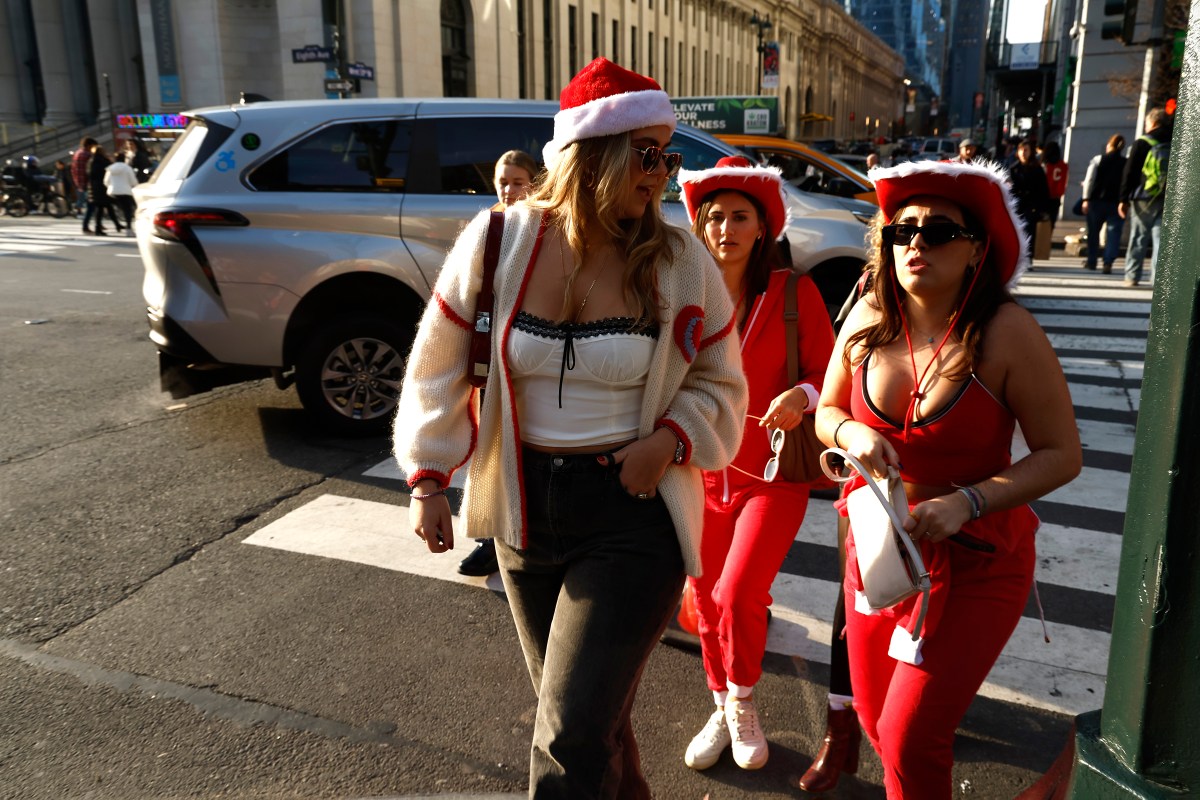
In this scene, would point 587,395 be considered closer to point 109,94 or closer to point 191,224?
point 191,224

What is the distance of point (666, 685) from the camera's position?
11.5ft

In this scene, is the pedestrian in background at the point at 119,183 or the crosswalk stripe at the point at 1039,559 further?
the pedestrian in background at the point at 119,183

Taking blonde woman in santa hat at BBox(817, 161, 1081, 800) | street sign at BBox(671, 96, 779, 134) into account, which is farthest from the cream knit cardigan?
street sign at BBox(671, 96, 779, 134)

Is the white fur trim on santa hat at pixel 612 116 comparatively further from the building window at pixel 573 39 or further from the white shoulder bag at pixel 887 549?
the building window at pixel 573 39

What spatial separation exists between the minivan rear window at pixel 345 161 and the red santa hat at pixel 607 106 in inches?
172

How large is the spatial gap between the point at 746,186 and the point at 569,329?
54.7 inches

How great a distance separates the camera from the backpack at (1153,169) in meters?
10.9

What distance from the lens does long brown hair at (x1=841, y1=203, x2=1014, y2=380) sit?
2328 millimetres

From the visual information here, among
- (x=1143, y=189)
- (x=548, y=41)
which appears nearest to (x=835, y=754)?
(x=1143, y=189)

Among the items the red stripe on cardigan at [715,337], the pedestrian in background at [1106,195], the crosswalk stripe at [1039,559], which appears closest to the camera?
the red stripe on cardigan at [715,337]

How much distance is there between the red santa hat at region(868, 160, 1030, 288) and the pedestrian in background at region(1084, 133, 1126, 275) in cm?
1184

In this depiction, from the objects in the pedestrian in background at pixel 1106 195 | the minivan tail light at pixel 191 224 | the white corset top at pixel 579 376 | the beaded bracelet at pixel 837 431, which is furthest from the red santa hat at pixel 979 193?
the pedestrian in background at pixel 1106 195

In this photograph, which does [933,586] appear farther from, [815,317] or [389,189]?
[389,189]

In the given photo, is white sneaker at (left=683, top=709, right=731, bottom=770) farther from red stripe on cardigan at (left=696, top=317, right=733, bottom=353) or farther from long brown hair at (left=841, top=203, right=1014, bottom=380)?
red stripe on cardigan at (left=696, top=317, right=733, bottom=353)
